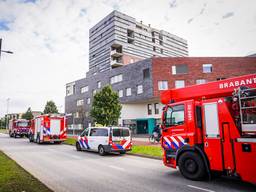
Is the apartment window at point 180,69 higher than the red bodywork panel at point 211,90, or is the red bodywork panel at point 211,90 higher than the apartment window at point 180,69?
the apartment window at point 180,69

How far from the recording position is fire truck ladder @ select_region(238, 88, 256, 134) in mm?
5906

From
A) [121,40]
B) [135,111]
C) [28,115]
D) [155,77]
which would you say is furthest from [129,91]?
[28,115]

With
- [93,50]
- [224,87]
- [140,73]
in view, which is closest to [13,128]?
[140,73]

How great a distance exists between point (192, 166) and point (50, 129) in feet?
56.8

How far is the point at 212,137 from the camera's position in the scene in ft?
22.1

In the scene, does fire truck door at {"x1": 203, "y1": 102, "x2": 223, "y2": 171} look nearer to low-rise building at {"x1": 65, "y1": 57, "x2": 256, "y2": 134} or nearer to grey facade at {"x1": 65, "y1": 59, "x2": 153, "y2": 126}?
low-rise building at {"x1": 65, "y1": 57, "x2": 256, "y2": 134}

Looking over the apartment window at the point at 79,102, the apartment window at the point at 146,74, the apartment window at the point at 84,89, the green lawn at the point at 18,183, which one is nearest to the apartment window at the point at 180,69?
the apartment window at the point at 146,74

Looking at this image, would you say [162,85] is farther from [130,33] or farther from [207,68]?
[130,33]

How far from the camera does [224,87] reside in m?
7.02

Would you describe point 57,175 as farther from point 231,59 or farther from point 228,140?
point 231,59

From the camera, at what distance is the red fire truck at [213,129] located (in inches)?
236

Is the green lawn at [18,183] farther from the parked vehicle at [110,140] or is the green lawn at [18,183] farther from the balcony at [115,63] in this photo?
the balcony at [115,63]

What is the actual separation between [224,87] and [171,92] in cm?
214

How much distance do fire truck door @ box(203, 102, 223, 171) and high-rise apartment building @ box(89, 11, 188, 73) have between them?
61299 mm
